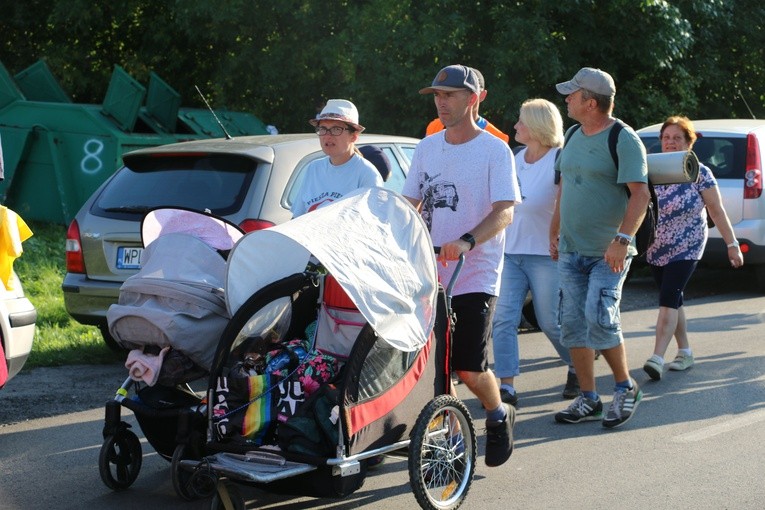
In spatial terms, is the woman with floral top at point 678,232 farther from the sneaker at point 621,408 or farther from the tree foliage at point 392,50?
the tree foliage at point 392,50

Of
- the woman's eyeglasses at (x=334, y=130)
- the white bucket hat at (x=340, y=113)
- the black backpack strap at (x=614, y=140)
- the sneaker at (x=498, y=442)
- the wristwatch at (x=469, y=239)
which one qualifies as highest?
the white bucket hat at (x=340, y=113)

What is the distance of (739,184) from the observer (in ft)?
37.9

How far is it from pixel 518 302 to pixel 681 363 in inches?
64.0

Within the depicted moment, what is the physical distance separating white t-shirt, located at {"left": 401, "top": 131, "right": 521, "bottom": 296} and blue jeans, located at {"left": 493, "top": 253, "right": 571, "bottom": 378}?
68.0 inches

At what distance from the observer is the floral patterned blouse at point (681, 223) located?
26.1 feet

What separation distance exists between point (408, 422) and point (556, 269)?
2640 millimetres

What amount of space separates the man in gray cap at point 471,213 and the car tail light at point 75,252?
3.52 m

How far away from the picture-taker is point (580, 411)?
265 inches

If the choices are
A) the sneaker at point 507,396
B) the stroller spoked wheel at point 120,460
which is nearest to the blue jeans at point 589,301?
the sneaker at point 507,396

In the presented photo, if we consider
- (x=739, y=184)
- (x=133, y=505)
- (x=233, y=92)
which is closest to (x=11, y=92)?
(x=233, y=92)

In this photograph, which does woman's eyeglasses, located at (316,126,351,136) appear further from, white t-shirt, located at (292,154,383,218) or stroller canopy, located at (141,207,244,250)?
stroller canopy, located at (141,207,244,250)

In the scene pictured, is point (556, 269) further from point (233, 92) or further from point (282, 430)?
point (233, 92)

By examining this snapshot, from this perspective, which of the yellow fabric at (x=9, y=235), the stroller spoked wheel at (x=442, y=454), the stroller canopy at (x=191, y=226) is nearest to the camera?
the stroller spoked wheel at (x=442, y=454)

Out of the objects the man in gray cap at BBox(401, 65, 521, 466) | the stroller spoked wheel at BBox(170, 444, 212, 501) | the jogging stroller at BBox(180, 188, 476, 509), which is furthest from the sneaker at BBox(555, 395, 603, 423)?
the stroller spoked wheel at BBox(170, 444, 212, 501)
